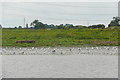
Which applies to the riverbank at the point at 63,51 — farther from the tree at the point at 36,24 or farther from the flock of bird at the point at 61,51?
the tree at the point at 36,24

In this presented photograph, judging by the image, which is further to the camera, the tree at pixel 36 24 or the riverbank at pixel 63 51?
the tree at pixel 36 24

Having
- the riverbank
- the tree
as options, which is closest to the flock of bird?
the riverbank

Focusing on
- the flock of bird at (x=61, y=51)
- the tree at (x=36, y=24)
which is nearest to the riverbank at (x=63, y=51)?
the flock of bird at (x=61, y=51)

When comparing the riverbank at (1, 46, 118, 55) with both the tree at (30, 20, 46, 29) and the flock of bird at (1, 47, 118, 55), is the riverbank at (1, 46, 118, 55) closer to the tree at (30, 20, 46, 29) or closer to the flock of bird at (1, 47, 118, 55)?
the flock of bird at (1, 47, 118, 55)

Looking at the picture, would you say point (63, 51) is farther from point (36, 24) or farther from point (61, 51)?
point (36, 24)

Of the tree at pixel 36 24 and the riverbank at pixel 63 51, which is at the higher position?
the tree at pixel 36 24

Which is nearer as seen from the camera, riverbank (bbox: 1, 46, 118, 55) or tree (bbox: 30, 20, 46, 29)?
riverbank (bbox: 1, 46, 118, 55)

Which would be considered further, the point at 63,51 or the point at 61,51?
the point at 63,51

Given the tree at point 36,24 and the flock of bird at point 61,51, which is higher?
the tree at point 36,24

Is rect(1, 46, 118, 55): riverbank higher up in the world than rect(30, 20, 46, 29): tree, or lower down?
lower down

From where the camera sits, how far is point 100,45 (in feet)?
80.6

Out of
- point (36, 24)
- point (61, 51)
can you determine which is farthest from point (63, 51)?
point (36, 24)

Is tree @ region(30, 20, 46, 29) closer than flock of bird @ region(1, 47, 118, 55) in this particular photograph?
No

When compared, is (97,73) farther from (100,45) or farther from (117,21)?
(117,21)
